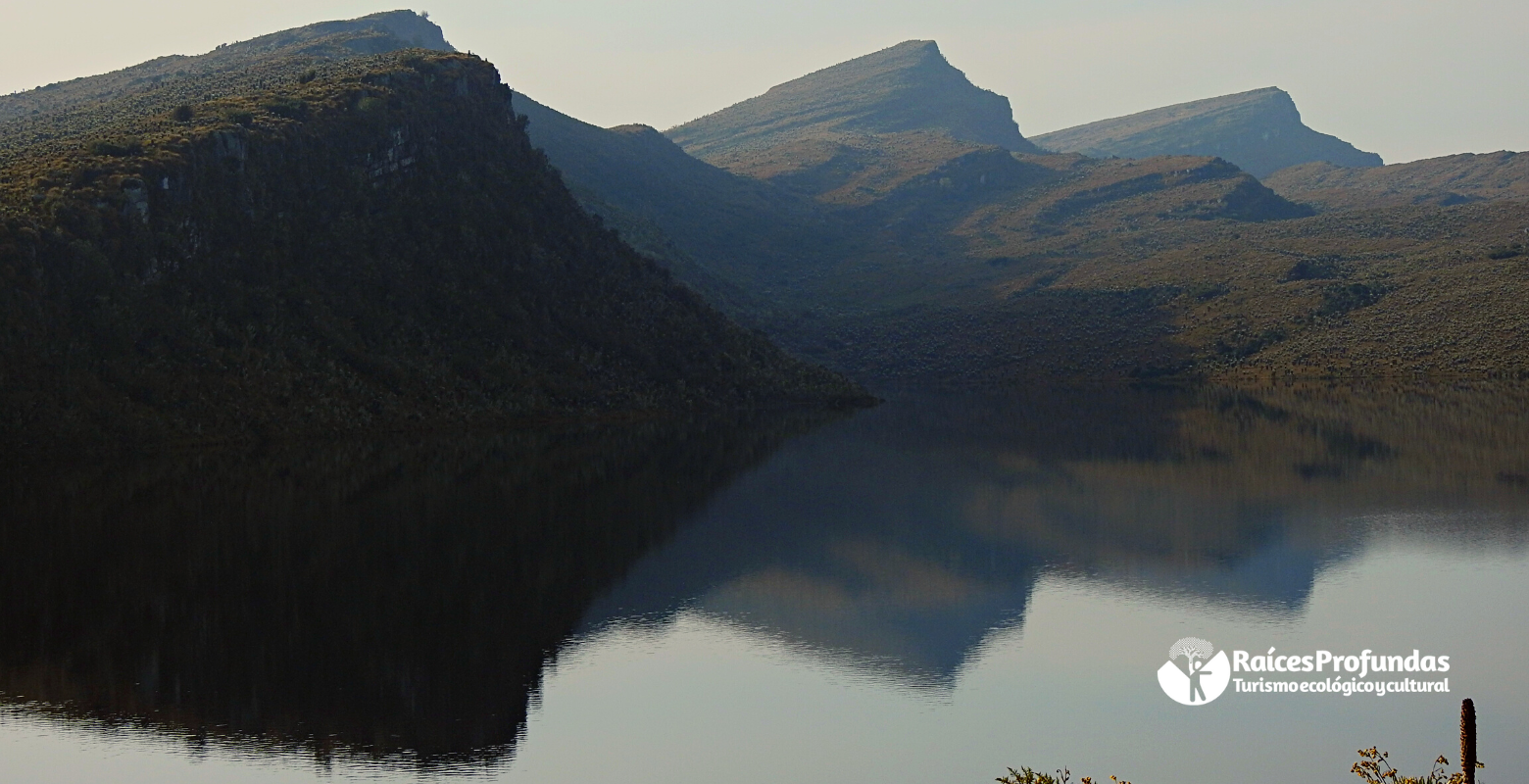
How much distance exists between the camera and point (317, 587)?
43750 mm

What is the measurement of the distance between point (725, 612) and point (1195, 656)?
1342 centimetres

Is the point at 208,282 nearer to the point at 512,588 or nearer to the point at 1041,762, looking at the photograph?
the point at 512,588

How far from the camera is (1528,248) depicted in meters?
188

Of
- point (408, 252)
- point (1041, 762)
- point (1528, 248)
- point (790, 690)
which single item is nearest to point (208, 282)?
point (408, 252)

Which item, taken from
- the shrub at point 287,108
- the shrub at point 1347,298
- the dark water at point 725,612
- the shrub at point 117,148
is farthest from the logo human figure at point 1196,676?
the shrub at point 1347,298

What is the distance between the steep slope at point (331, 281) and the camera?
84.9 metres

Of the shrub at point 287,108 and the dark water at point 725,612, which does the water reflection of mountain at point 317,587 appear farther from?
the shrub at point 287,108

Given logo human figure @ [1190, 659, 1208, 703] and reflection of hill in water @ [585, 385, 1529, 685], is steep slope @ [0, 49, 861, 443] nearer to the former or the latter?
reflection of hill in water @ [585, 385, 1529, 685]

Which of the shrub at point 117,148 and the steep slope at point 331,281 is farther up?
the shrub at point 117,148

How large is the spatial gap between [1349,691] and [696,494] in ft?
125

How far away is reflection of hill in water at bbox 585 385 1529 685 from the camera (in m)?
43.7

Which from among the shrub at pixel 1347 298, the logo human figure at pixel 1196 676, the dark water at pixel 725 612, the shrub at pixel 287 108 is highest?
the shrub at pixel 287 108

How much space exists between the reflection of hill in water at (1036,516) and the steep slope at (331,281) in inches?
926

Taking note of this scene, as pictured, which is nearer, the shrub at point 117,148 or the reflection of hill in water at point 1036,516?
the reflection of hill in water at point 1036,516
